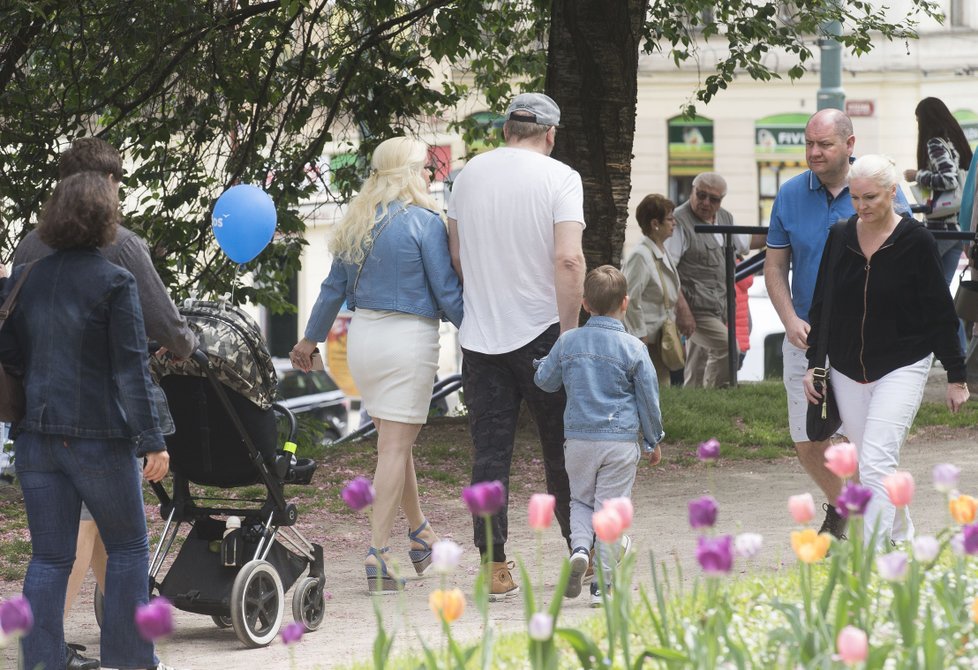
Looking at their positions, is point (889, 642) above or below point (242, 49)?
below

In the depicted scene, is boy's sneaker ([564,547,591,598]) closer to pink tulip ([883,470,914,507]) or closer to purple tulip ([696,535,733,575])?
pink tulip ([883,470,914,507])

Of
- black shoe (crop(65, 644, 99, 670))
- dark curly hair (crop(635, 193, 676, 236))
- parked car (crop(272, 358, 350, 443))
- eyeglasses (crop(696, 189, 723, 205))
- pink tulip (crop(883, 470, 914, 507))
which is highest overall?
eyeglasses (crop(696, 189, 723, 205))

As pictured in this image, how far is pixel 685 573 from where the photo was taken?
20.9ft

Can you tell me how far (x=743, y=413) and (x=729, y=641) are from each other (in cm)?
849

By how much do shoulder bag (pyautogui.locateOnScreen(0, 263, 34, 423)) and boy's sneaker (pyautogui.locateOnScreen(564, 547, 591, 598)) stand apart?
2.09m

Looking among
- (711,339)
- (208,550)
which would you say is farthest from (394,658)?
(711,339)

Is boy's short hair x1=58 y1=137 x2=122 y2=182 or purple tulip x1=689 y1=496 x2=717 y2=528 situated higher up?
boy's short hair x1=58 y1=137 x2=122 y2=182

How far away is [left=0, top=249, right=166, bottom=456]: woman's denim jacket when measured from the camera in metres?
4.55

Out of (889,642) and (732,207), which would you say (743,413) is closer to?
(889,642)

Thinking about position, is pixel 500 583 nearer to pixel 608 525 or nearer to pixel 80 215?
pixel 80 215

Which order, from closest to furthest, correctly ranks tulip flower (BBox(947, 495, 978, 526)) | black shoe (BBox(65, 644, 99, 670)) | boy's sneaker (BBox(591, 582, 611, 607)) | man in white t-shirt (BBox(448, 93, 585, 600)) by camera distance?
tulip flower (BBox(947, 495, 978, 526)) → black shoe (BBox(65, 644, 99, 670)) → boy's sneaker (BBox(591, 582, 611, 607)) → man in white t-shirt (BBox(448, 93, 585, 600))

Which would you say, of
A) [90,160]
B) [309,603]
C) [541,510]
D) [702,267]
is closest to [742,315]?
[702,267]

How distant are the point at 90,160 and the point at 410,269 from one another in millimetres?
1668

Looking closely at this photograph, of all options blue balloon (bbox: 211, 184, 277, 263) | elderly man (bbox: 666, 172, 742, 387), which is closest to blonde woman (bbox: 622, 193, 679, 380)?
elderly man (bbox: 666, 172, 742, 387)
